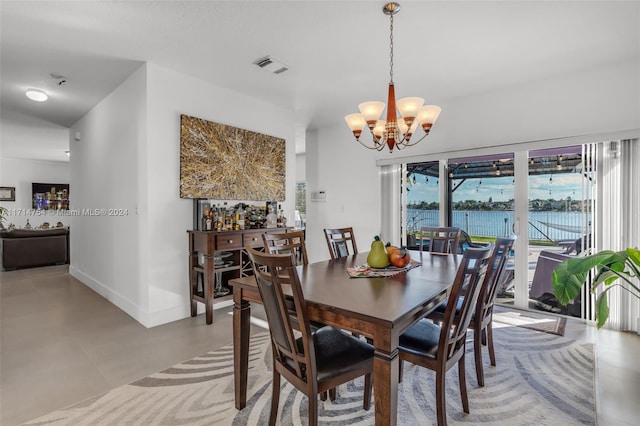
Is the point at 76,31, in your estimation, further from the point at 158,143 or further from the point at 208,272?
the point at 208,272

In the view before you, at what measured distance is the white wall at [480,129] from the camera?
313 cm

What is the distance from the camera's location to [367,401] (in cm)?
183

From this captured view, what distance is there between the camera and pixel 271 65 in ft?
10.3

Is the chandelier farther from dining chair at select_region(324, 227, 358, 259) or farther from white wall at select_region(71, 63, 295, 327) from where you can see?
white wall at select_region(71, 63, 295, 327)

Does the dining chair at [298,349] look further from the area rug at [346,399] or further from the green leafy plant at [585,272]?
the green leafy plant at [585,272]

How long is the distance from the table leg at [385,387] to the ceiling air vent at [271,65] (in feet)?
8.99

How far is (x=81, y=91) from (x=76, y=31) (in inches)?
62.1

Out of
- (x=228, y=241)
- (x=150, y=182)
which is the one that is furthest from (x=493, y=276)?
(x=150, y=182)

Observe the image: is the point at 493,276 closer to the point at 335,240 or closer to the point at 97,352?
the point at 335,240

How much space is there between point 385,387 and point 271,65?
2931 millimetres

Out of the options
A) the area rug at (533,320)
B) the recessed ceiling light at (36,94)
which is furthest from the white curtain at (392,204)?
the recessed ceiling light at (36,94)

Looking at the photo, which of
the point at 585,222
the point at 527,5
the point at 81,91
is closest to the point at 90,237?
the point at 81,91

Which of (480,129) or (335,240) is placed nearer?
(335,240)

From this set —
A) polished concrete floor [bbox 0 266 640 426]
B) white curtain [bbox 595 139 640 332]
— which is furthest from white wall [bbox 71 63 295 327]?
white curtain [bbox 595 139 640 332]
